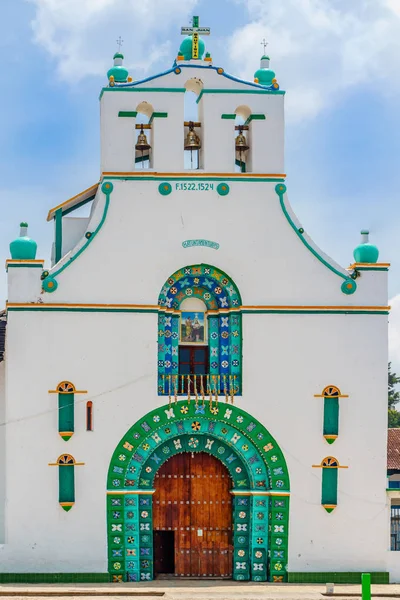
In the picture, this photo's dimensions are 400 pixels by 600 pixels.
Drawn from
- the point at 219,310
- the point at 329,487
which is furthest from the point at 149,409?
the point at 329,487

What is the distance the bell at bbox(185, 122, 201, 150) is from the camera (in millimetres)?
31531

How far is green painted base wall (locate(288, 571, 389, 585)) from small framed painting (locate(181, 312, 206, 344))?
20.3 feet

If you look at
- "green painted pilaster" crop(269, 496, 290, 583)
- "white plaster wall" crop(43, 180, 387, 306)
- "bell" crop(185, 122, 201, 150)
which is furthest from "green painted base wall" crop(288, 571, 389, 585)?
"bell" crop(185, 122, 201, 150)

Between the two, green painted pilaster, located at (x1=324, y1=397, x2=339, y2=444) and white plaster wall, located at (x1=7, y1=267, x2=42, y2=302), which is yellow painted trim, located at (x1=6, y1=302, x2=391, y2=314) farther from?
green painted pilaster, located at (x1=324, y1=397, x2=339, y2=444)

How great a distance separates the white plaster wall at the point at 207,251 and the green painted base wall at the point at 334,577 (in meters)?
6.60

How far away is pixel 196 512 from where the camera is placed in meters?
30.3

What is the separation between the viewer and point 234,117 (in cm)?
3092

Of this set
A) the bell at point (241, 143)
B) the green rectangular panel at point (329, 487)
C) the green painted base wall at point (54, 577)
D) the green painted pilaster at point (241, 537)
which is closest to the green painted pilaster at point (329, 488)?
the green rectangular panel at point (329, 487)

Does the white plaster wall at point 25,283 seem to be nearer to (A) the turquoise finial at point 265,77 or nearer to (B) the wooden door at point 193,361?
(B) the wooden door at point 193,361

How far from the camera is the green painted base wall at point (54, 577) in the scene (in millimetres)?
29234

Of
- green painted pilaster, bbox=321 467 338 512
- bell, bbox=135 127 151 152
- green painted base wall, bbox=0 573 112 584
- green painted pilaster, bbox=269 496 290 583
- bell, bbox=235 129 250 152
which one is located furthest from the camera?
bell, bbox=135 127 151 152

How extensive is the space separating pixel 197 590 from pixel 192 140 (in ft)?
36.8

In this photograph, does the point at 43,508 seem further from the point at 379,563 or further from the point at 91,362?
the point at 379,563

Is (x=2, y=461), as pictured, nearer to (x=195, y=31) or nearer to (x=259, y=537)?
(x=259, y=537)
